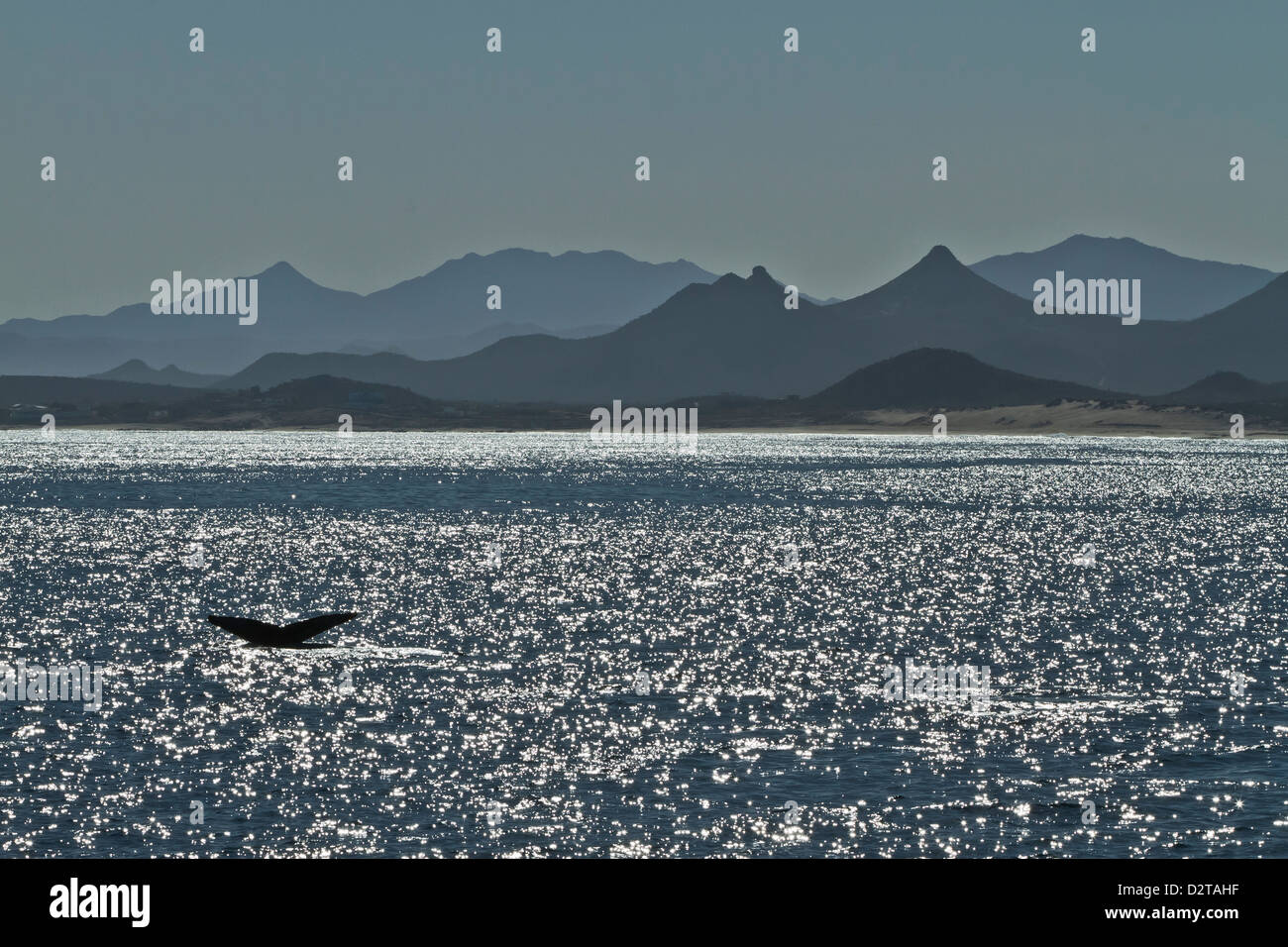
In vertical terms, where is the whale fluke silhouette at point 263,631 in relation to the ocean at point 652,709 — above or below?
above

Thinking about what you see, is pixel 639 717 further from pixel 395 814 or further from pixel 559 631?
pixel 559 631

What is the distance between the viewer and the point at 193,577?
106m
